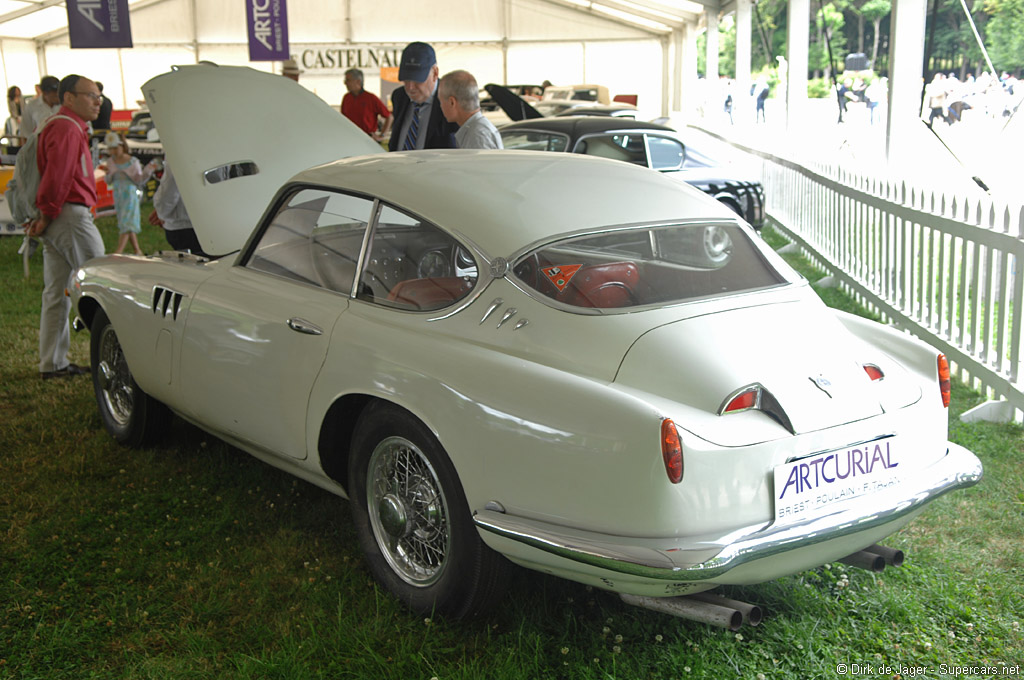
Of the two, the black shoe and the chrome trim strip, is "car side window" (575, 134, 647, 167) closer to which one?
the black shoe

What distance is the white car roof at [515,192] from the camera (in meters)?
3.33

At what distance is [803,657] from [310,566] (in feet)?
6.29

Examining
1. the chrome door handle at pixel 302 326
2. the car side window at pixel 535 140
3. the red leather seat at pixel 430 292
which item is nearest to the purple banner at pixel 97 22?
the car side window at pixel 535 140

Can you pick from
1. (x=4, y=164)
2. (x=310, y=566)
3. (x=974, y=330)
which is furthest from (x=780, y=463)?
(x=4, y=164)

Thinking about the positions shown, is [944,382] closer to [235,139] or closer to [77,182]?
[235,139]

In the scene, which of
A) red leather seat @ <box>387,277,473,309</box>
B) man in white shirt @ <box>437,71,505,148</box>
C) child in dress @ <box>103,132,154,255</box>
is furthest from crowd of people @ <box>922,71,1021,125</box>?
child in dress @ <box>103,132,154,255</box>

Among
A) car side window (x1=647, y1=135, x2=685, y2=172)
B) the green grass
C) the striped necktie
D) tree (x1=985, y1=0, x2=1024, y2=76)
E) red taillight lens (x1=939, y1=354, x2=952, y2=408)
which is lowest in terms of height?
the green grass

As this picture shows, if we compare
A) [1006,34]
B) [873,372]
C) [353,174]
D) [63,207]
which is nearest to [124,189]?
[63,207]

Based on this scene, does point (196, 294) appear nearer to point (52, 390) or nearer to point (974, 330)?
point (52, 390)

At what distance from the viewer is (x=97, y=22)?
18828 millimetres

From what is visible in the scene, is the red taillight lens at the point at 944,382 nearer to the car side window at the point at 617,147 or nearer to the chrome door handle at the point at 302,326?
the chrome door handle at the point at 302,326

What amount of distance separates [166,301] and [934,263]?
4.98 meters

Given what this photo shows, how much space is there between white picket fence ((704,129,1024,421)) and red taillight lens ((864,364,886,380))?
2.54 m

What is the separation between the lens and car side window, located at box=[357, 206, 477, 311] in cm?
337
